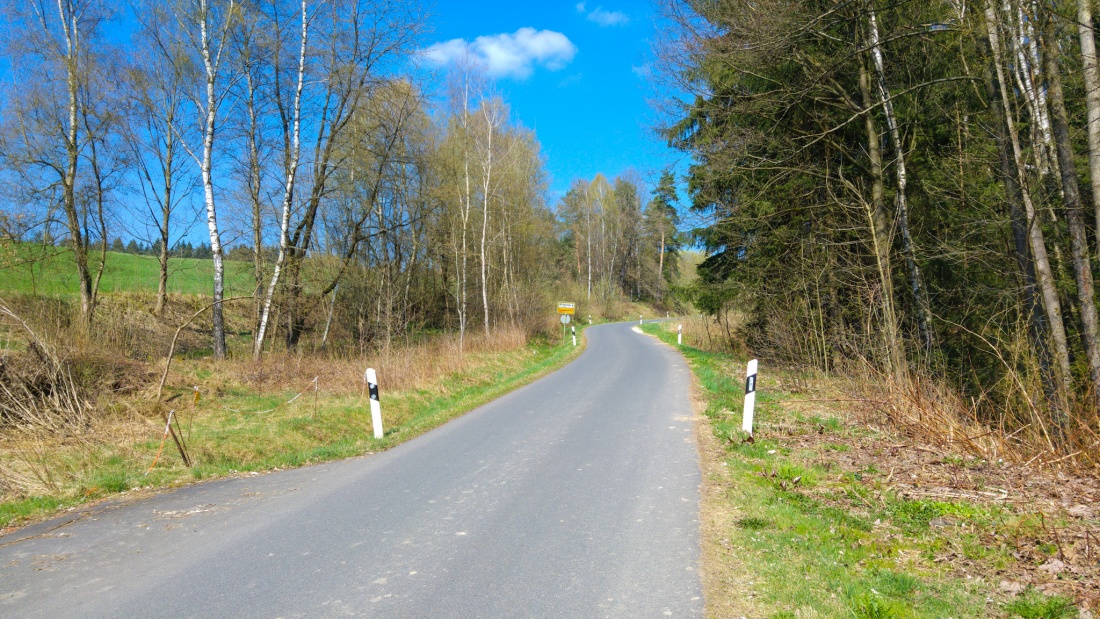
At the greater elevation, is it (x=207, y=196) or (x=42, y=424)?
(x=207, y=196)

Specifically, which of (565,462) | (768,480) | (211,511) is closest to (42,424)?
(211,511)

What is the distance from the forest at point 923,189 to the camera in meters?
8.68

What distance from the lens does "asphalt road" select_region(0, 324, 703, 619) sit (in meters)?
3.89

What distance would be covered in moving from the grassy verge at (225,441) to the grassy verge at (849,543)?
551 centimetres

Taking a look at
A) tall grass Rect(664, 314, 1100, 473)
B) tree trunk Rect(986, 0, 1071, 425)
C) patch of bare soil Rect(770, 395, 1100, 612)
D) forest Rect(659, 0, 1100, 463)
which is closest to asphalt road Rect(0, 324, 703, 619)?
patch of bare soil Rect(770, 395, 1100, 612)

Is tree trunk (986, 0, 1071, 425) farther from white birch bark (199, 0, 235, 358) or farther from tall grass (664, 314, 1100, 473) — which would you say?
white birch bark (199, 0, 235, 358)

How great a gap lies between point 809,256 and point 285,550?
14.1 meters

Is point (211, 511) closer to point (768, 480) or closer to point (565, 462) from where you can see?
point (565, 462)

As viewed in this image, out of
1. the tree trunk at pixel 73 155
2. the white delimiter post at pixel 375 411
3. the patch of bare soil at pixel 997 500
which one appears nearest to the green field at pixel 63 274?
the tree trunk at pixel 73 155

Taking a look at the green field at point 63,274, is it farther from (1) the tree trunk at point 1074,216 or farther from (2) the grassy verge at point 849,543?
(1) the tree trunk at point 1074,216

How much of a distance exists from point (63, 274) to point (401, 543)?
19.3m

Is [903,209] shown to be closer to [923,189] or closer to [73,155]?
[923,189]

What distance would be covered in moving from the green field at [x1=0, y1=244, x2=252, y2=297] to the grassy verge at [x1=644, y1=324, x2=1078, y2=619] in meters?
15.1

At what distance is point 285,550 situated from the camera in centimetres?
481
